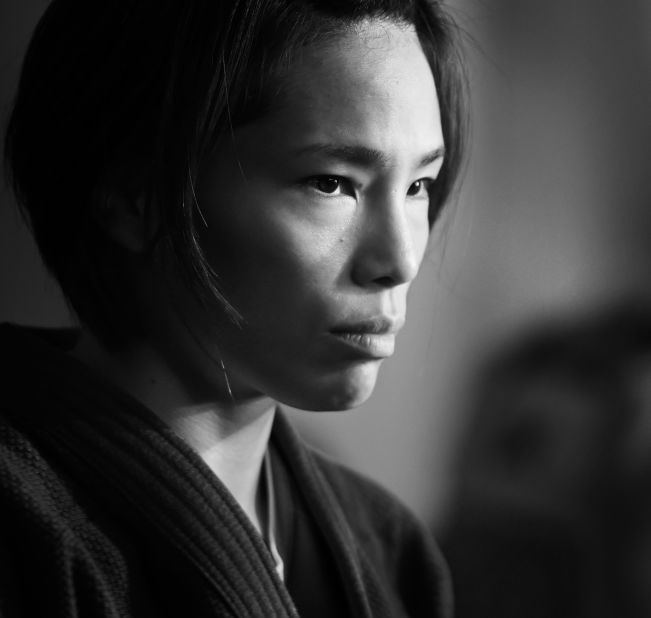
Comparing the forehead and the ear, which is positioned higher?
the forehead

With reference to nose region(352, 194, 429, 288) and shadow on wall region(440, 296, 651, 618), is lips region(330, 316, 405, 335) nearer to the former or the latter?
nose region(352, 194, 429, 288)

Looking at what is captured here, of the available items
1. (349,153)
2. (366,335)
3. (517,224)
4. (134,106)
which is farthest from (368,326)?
(517,224)

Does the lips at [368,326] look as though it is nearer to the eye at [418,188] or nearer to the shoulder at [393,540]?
the eye at [418,188]

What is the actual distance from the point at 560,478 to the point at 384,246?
45cm

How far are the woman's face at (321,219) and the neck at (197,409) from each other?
5 centimetres

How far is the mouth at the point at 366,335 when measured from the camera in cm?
61

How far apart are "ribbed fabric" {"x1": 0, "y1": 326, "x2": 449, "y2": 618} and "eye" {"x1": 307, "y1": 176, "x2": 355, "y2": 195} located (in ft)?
0.65

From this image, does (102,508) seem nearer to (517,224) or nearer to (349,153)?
(349,153)

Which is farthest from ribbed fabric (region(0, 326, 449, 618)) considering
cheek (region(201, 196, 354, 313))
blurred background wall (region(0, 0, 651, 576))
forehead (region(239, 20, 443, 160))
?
blurred background wall (region(0, 0, 651, 576))

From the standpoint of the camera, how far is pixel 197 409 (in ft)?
2.16

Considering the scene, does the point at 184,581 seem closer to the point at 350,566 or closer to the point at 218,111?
the point at 350,566

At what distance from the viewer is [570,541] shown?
929 millimetres

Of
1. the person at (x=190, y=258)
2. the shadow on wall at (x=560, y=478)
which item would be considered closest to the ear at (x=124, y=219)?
the person at (x=190, y=258)

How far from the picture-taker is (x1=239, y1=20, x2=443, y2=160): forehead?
59 centimetres
